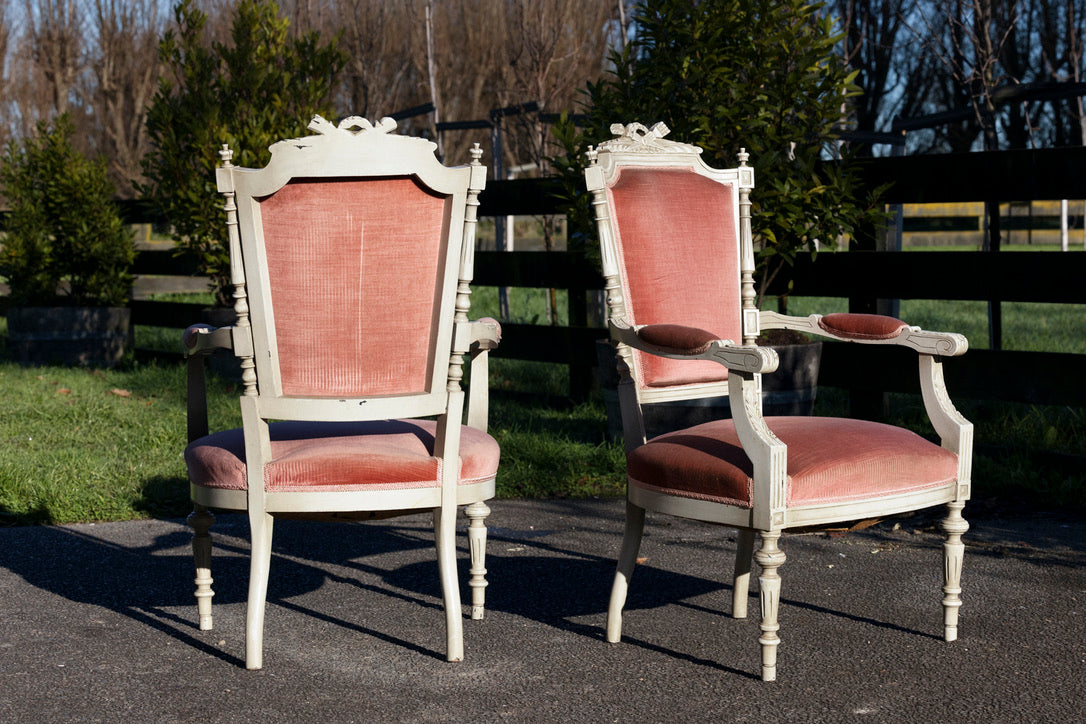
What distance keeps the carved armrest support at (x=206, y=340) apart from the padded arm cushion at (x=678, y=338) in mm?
1058

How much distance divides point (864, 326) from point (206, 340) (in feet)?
5.82

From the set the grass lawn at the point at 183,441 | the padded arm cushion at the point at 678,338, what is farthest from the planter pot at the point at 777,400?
the padded arm cushion at the point at 678,338

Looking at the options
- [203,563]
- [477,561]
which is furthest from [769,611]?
[203,563]

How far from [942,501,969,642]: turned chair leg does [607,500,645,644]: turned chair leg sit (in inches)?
31.9

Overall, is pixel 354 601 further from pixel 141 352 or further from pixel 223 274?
pixel 141 352

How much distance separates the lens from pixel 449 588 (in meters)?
3.03

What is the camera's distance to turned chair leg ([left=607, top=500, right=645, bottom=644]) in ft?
10.4

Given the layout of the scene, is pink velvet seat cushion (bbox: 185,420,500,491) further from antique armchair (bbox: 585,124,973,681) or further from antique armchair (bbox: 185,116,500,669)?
antique armchair (bbox: 585,124,973,681)

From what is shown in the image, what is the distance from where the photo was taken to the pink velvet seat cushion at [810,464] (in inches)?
113

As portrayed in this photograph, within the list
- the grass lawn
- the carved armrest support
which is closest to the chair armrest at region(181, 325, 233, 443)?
the carved armrest support

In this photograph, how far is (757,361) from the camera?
9.41 feet

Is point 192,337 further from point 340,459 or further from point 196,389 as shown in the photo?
point 340,459

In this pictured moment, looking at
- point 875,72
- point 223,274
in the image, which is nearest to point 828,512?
point 223,274

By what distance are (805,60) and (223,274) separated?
4.29 metres
